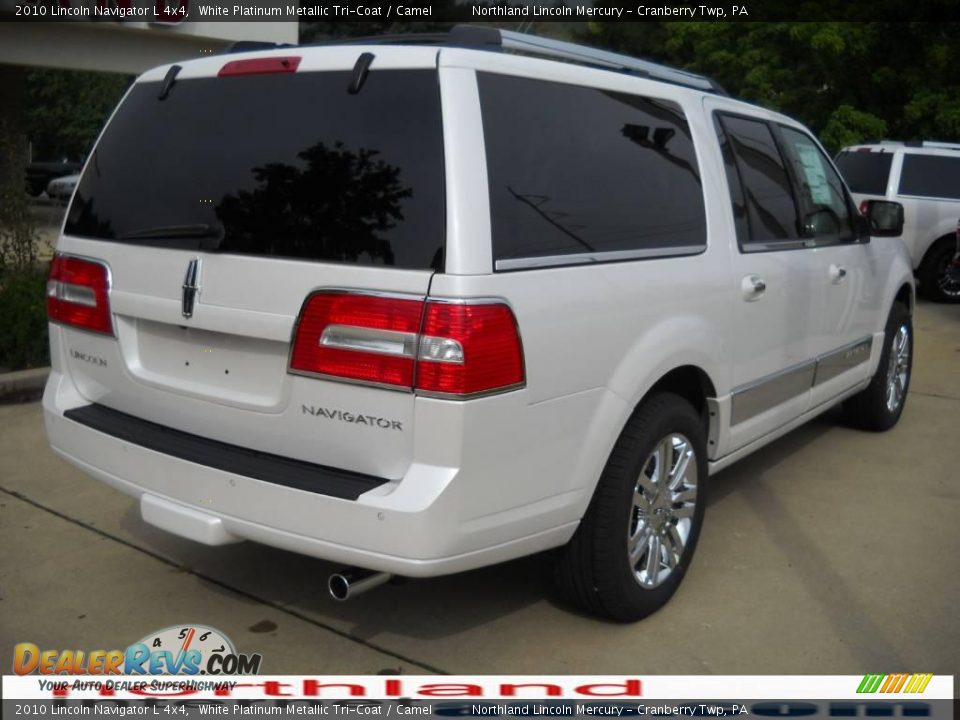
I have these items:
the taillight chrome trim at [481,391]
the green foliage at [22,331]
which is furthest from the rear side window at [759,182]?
the green foliage at [22,331]

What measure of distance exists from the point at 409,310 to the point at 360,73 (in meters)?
0.75

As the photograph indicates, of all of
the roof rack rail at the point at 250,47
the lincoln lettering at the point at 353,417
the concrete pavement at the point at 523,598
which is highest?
the roof rack rail at the point at 250,47

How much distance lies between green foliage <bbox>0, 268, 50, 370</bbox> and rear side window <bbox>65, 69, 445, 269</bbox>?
13.0ft

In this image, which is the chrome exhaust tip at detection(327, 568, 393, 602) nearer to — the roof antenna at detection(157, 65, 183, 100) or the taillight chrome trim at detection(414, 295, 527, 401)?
the taillight chrome trim at detection(414, 295, 527, 401)

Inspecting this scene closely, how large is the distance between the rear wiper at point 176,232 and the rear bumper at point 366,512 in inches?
26.3

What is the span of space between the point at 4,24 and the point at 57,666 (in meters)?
13.1

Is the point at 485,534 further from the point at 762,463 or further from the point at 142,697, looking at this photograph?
the point at 762,463

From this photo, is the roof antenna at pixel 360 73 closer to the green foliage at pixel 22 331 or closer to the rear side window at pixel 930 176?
the green foliage at pixel 22 331

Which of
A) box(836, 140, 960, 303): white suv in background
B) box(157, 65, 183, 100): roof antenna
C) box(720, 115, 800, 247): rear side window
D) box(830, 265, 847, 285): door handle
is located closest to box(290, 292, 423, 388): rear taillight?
box(157, 65, 183, 100): roof antenna

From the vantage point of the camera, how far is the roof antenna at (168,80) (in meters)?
3.61

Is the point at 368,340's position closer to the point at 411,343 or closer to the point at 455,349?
the point at 411,343

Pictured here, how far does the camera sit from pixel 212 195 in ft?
10.9

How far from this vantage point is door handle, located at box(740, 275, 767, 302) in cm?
425

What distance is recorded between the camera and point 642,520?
12.3 ft
